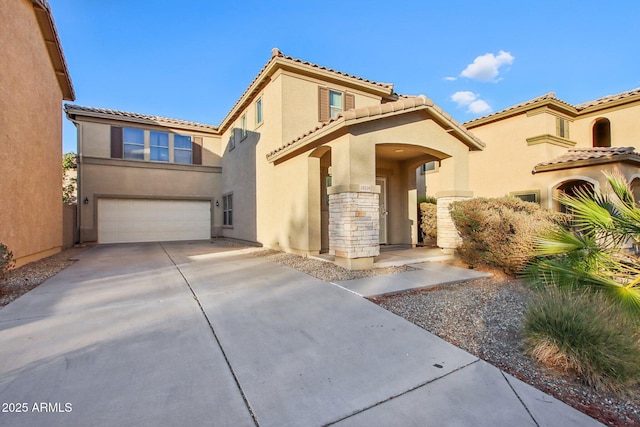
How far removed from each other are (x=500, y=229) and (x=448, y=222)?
222 cm

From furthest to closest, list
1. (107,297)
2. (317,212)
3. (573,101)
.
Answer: (573,101), (317,212), (107,297)

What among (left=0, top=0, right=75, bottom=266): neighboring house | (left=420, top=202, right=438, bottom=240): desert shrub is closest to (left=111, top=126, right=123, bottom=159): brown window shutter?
(left=0, top=0, right=75, bottom=266): neighboring house

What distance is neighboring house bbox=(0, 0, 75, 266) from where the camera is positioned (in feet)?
23.0

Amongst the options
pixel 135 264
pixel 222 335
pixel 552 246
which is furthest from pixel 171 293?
pixel 552 246

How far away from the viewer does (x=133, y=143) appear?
15.1 meters

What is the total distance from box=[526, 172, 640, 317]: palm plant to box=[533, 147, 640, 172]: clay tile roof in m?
8.55

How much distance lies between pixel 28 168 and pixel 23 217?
1.38m

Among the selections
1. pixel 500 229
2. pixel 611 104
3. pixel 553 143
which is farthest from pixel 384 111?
pixel 611 104

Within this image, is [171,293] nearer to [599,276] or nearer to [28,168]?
[599,276]

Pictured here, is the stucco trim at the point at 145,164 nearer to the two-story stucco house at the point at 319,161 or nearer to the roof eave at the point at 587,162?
the two-story stucco house at the point at 319,161

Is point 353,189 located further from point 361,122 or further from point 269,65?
point 269,65

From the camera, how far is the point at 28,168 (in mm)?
8047

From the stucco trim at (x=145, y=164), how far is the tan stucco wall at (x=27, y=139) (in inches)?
153

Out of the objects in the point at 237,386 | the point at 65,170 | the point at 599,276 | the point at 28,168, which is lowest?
the point at 237,386
